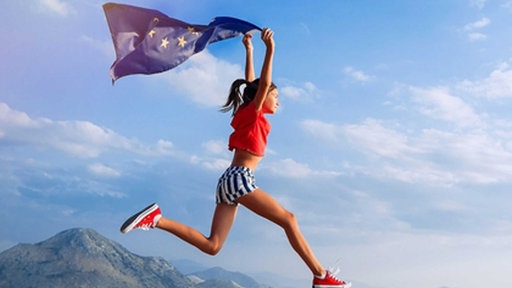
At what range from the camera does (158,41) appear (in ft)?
31.3

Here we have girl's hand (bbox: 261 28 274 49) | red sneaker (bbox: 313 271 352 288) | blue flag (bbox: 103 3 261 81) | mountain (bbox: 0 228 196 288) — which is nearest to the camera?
girl's hand (bbox: 261 28 274 49)

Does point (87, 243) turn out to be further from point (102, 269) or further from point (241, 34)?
point (241, 34)

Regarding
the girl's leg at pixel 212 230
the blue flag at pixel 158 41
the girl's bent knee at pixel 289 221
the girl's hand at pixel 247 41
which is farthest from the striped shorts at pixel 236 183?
the blue flag at pixel 158 41

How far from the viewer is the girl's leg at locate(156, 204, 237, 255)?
8.47 m

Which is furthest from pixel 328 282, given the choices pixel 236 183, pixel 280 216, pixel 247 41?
pixel 247 41

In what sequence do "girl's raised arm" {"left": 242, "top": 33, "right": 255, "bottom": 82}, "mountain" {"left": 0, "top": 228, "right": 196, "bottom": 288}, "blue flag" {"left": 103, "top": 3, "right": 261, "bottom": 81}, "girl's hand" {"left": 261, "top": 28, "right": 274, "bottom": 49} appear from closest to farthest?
1. "girl's hand" {"left": 261, "top": 28, "right": 274, "bottom": 49}
2. "girl's raised arm" {"left": 242, "top": 33, "right": 255, "bottom": 82}
3. "blue flag" {"left": 103, "top": 3, "right": 261, "bottom": 81}
4. "mountain" {"left": 0, "top": 228, "right": 196, "bottom": 288}

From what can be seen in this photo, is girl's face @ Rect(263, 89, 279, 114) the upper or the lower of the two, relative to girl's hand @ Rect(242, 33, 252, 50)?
lower

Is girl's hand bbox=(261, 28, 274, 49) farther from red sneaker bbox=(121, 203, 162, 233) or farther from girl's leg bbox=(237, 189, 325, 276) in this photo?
red sneaker bbox=(121, 203, 162, 233)

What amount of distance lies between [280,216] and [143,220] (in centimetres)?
159

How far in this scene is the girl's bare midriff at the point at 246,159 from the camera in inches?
332

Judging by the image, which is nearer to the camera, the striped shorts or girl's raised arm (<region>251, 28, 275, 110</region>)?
girl's raised arm (<region>251, 28, 275, 110</region>)

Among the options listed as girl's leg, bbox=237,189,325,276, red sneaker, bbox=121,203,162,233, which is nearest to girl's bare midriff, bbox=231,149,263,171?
girl's leg, bbox=237,189,325,276

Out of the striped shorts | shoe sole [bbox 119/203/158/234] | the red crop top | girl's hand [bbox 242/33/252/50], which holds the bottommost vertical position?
shoe sole [bbox 119/203/158/234]

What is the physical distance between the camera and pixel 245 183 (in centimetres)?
827
